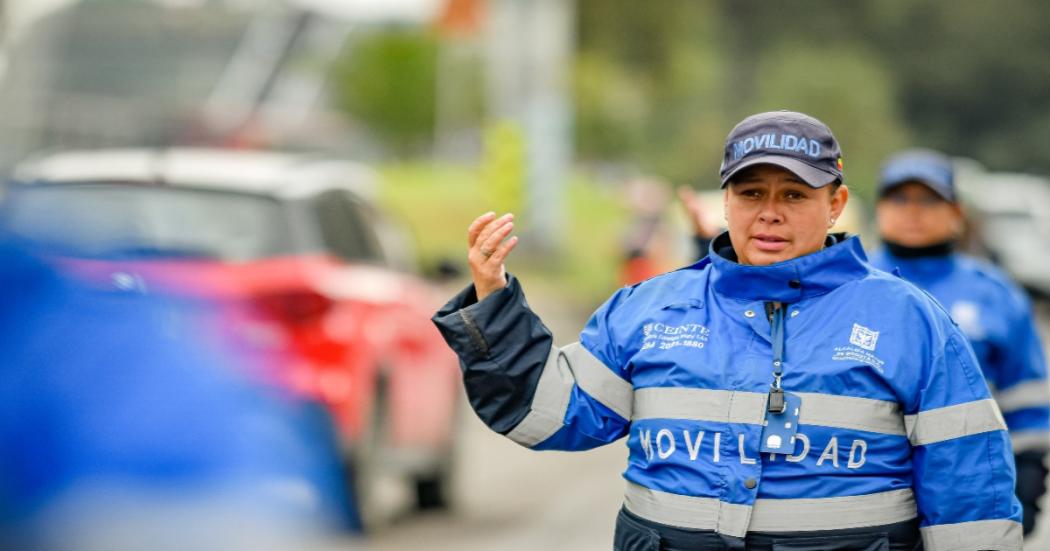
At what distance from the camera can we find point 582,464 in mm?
13180

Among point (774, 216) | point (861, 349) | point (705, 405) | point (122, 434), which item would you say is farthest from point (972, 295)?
point (122, 434)

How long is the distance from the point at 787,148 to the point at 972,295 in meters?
2.28

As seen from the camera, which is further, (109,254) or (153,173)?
(153,173)

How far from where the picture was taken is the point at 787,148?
404 cm

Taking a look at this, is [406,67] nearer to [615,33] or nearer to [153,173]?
[615,33]

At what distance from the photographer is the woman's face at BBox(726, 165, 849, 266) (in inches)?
161

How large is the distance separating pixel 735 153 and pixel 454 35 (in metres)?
36.7

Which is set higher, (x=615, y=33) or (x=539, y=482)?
(x=615, y=33)

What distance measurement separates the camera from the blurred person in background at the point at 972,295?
19.5 ft

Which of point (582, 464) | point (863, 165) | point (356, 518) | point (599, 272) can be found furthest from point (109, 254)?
point (599, 272)

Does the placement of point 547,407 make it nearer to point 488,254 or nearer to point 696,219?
point 488,254

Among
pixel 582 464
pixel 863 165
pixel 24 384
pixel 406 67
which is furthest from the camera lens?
pixel 406 67

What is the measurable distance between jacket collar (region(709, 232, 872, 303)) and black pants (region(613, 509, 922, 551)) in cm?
51

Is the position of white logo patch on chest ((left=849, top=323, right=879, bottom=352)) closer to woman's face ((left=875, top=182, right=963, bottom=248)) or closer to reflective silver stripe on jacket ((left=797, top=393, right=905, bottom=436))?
reflective silver stripe on jacket ((left=797, top=393, right=905, bottom=436))
